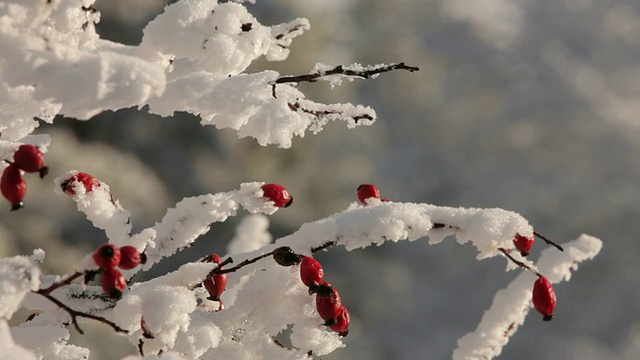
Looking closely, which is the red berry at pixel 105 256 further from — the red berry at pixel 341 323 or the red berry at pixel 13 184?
the red berry at pixel 341 323

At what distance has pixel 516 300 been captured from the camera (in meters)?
1.17

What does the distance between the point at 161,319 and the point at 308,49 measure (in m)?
2.57

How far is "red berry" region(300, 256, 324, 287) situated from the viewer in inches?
35.7

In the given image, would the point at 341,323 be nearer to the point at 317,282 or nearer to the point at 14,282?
the point at 317,282

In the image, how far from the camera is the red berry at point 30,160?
0.77m

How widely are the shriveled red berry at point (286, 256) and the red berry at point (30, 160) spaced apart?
30 centimetres

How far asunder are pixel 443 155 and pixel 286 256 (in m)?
2.31

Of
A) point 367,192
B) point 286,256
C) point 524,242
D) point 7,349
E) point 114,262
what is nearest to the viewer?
point 7,349

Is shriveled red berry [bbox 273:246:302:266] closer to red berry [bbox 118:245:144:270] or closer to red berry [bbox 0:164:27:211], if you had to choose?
red berry [bbox 118:245:144:270]

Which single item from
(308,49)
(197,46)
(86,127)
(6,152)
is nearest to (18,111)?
(6,152)

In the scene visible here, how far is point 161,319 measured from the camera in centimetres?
83

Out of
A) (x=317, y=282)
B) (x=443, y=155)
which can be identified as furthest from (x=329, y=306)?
(x=443, y=155)

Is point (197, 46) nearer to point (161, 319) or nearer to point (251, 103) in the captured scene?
point (251, 103)

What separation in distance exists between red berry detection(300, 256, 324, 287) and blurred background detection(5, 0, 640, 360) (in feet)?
6.44
